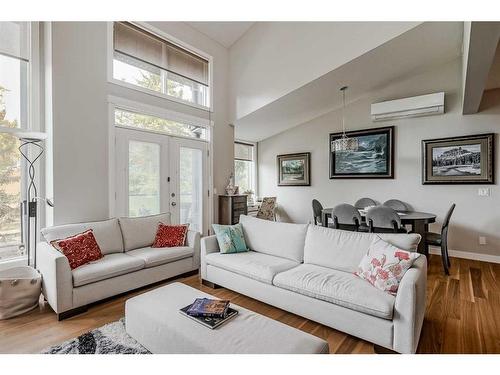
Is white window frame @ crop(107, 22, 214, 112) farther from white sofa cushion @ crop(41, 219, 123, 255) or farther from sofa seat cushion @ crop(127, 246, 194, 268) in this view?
sofa seat cushion @ crop(127, 246, 194, 268)

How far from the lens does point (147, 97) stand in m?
4.12

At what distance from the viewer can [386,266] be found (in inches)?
83.3

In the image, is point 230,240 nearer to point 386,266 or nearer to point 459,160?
point 386,266

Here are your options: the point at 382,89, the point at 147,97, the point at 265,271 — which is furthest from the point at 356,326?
the point at 382,89

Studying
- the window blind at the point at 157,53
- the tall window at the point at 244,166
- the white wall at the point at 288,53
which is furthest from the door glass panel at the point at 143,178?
the tall window at the point at 244,166

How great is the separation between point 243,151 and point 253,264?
4.64 metres

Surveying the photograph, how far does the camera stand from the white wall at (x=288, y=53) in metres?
3.51

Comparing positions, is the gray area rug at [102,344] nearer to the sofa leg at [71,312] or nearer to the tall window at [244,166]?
the sofa leg at [71,312]

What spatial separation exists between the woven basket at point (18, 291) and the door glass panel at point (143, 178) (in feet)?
4.67

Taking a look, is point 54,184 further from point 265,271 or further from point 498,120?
point 498,120

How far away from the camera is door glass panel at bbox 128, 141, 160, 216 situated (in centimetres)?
394

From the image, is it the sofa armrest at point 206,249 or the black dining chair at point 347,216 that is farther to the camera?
the black dining chair at point 347,216

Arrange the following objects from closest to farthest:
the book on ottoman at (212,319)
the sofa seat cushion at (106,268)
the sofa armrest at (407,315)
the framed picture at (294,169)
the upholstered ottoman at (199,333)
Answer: the upholstered ottoman at (199,333) < the book on ottoman at (212,319) < the sofa armrest at (407,315) < the sofa seat cushion at (106,268) < the framed picture at (294,169)

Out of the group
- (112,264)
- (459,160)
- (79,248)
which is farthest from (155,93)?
(459,160)
